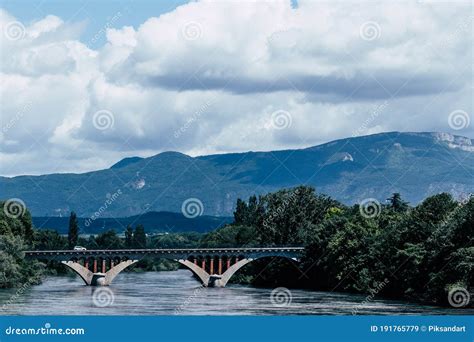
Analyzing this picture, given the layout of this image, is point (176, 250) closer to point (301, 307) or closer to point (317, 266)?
point (317, 266)

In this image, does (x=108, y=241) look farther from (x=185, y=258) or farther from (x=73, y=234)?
(x=185, y=258)

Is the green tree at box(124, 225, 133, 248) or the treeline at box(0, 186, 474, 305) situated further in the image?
the green tree at box(124, 225, 133, 248)

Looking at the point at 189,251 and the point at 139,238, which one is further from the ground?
the point at 139,238

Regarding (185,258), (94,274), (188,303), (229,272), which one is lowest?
(188,303)

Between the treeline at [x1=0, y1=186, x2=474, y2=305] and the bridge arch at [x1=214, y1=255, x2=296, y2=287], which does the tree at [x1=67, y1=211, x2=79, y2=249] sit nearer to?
the treeline at [x1=0, y1=186, x2=474, y2=305]

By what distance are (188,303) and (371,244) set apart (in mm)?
22552

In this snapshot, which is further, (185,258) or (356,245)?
(185,258)

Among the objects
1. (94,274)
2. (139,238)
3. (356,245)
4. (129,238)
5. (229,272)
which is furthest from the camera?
(129,238)

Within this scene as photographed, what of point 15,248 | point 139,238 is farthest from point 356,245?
point 139,238

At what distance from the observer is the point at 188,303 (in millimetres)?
76000

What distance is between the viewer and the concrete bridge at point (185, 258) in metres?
107

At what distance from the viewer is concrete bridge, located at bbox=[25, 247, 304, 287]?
107 m

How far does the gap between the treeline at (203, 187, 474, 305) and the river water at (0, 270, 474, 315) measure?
9.64 ft

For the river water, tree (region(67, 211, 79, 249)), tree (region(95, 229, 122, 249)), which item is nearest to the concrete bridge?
the river water
